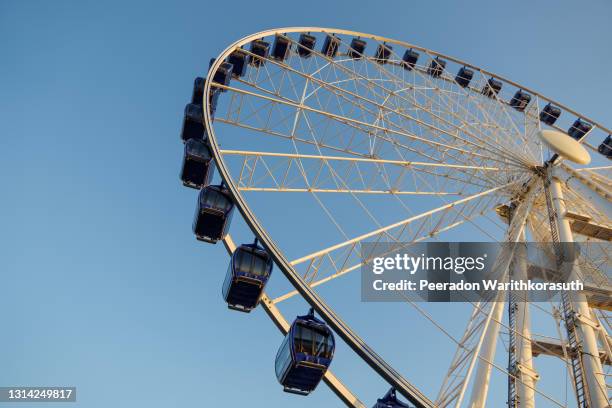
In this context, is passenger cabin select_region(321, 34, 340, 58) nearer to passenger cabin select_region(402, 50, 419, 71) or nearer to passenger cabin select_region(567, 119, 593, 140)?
passenger cabin select_region(402, 50, 419, 71)

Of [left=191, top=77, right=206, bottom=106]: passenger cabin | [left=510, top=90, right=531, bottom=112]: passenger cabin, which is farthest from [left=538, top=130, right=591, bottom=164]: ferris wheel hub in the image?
[left=191, top=77, right=206, bottom=106]: passenger cabin

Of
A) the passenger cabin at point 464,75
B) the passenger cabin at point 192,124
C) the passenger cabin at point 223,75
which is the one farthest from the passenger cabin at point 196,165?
the passenger cabin at point 464,75

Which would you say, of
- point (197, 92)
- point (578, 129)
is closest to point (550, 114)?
point (578, 129)

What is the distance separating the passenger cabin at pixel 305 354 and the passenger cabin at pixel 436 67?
1602 cm

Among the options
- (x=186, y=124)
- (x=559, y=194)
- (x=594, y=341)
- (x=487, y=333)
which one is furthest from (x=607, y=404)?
(x=186, y=124)

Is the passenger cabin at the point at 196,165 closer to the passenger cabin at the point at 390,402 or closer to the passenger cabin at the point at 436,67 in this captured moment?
the passenger cabin at the point at 390,402

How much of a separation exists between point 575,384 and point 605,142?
15.4 metres

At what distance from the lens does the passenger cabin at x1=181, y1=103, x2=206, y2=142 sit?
17.4 metres

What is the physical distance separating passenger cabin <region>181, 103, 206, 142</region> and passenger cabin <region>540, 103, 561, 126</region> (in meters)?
15.9

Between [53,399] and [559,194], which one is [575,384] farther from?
[53,399]

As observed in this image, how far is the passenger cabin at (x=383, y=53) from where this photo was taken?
78.0 ft

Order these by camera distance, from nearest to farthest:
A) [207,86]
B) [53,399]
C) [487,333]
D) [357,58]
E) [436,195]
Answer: [487,333] → [207,86] → [53,399] → [436,195] → [357,58]

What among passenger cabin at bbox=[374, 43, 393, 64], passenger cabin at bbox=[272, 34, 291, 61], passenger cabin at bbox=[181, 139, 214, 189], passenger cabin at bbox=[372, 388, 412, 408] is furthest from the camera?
passenger cabin at bbox=[374, 43, 393, 64]

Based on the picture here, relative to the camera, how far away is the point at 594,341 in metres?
12.4
